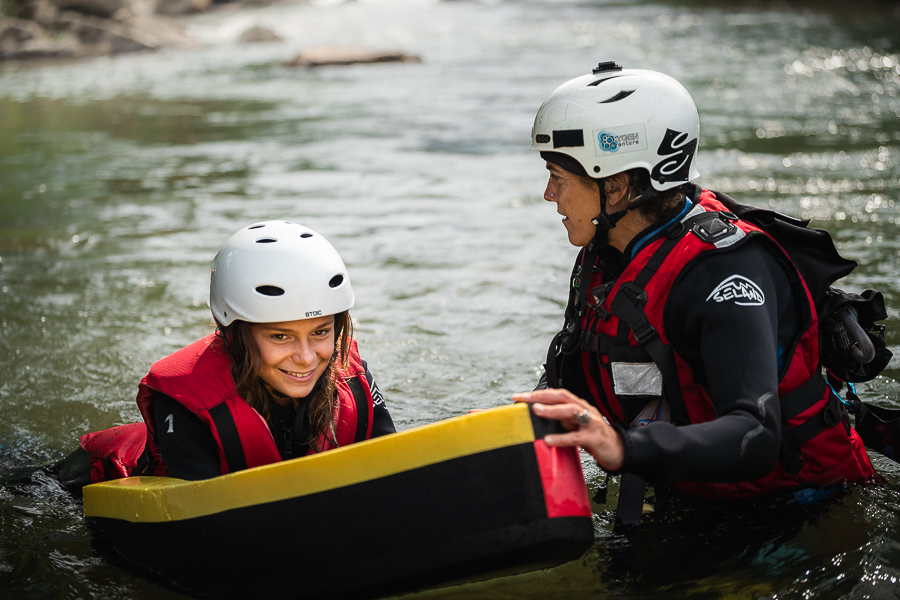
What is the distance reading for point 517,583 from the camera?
323 cm

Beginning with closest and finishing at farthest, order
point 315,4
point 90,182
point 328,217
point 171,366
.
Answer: point 171,366
point 328,217
point 90,182
point 315,4

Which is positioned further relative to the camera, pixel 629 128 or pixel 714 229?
pixel 629 128

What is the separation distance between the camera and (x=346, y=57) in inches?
880

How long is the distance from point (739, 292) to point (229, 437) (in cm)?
178

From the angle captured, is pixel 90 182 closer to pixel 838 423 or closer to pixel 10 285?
pixel 10 285

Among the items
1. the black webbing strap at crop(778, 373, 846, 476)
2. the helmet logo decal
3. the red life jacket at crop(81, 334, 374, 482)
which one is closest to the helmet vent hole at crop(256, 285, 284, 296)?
the red life jacket at crop(81, 334, 374, 482)

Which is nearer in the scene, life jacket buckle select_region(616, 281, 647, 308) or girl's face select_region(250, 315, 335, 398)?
life jacket buckle select_region(616, 281, 647, 308)

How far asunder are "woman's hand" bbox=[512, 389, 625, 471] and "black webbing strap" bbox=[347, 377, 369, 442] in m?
1.07

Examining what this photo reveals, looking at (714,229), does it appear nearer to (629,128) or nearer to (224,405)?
(629,128)

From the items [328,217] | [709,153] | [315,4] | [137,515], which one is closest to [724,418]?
[137,515]

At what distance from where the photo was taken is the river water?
3387 mm

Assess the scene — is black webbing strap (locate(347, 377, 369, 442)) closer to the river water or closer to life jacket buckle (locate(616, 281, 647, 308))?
the river water

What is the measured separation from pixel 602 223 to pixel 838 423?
3.64 ft

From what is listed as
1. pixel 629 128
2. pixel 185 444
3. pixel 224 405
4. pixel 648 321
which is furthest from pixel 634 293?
pixel 185 444
